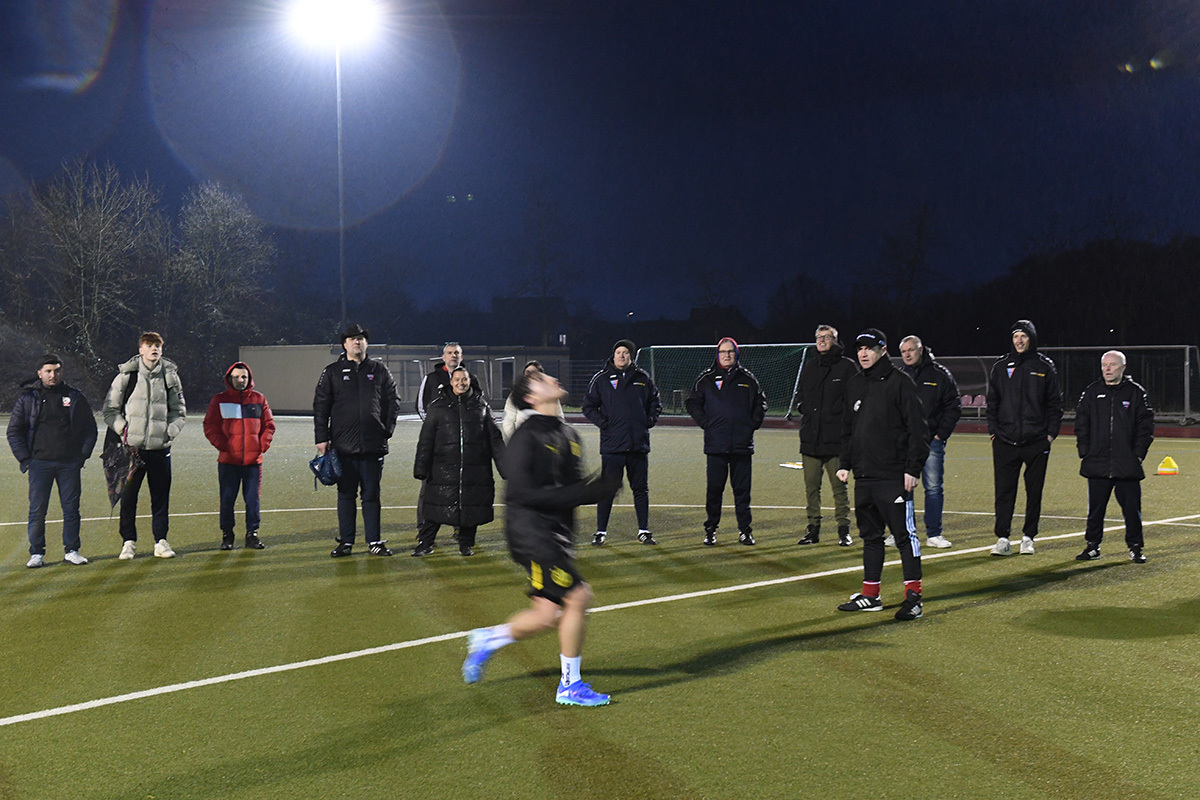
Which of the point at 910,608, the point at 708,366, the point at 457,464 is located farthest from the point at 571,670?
the point at 708,366

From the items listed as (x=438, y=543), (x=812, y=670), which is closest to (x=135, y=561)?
(x=438, y=543)

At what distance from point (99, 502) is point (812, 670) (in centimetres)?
1103

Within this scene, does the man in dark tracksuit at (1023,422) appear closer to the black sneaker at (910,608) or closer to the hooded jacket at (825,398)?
the hooded jacket at (825,398)

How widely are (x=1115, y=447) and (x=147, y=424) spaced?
8.71m

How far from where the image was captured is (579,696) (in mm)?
4895

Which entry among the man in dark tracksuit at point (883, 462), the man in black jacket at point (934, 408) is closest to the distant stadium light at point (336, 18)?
the man in black jacket at point (934, 408)

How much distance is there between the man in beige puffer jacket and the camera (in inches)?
355

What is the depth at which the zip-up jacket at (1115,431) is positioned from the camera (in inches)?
339

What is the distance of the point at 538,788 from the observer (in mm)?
3896

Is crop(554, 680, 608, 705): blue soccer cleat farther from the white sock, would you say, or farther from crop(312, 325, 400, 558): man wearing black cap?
crop(312, 325, 400, 558): man wearing black cap

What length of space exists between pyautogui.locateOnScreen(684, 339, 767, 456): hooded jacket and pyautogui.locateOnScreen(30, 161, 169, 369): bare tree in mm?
43800

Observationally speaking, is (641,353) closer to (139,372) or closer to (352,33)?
(352,33)

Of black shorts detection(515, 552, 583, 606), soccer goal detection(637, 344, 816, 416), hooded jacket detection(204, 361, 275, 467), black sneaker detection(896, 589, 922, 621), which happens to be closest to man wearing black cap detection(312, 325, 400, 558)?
hooded jacket detection(204, 361, 275, 467)

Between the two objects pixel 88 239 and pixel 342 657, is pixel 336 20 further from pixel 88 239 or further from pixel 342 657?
pixel 342 657
